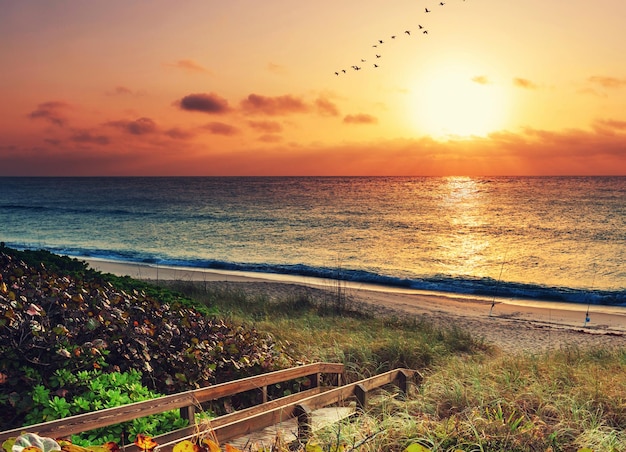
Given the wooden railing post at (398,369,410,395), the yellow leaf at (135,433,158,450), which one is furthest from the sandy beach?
the yellow leaf at (135,433,158,450)

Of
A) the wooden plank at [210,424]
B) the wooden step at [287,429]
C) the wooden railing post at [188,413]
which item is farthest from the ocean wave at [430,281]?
the wooden railing post at [188,413]

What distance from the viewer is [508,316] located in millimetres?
20125

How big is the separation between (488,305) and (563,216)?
49832 millimetres

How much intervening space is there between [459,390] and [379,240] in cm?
3989

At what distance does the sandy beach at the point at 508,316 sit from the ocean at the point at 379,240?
2.12m

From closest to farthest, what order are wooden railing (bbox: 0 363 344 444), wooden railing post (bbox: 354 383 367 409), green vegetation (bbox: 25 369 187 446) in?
wooden railing (bbox: 0 363 344 444) < green vegetation (bbox: 25 369 187 446) < wooden railing post (bbox: 354 383 367 409)

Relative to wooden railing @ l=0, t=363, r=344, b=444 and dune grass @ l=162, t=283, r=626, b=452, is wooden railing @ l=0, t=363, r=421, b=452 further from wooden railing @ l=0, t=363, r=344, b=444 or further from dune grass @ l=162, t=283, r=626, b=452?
dune grass @ l=162, t=283, r=626, b=452

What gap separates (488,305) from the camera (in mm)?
22766

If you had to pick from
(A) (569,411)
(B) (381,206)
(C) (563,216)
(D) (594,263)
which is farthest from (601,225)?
(A) (569,411)

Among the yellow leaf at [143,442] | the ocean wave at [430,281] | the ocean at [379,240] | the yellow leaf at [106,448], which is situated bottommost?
the ocean wave at [430,281]

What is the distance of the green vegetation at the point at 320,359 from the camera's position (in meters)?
4.94

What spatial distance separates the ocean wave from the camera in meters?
25.6

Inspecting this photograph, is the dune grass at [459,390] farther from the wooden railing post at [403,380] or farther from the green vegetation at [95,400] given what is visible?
the green vegetation at [95,400]

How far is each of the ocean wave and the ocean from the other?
2.3 inches
